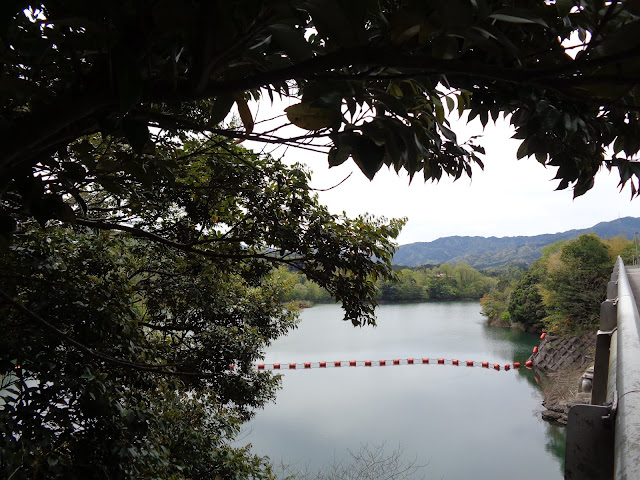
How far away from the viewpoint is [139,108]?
475mm

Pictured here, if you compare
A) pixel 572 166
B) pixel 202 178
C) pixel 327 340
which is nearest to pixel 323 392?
pixel 327 340

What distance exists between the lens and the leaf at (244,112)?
1.62 ft

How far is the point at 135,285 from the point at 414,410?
31.9 feet

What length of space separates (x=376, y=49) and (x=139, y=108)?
28 cm

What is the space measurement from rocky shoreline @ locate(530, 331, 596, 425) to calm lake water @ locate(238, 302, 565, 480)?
381 mm

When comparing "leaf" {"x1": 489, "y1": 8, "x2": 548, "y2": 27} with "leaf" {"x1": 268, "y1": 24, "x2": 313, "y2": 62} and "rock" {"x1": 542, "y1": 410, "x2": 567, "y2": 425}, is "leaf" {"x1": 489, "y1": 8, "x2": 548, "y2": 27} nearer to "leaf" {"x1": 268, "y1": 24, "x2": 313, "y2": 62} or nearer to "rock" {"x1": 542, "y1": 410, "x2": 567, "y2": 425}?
"leaf" {"x1": 268, "y1": 24, "x2": 313, "y2": 62}

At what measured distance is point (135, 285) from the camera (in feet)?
8.34

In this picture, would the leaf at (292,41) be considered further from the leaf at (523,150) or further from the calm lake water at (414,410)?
the calm lake water at (414,410)

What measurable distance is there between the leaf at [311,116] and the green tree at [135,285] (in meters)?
0.31

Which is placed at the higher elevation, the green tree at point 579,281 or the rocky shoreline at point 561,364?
the green tree at point 579,281

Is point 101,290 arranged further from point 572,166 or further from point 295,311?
point 295,311

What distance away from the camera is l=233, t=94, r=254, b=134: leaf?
49 centimetres

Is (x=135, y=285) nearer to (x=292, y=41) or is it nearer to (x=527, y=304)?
(x=292, y=41)

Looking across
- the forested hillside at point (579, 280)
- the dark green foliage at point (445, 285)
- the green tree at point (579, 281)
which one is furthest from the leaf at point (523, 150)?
the dark green foliage at point (445, 285)
